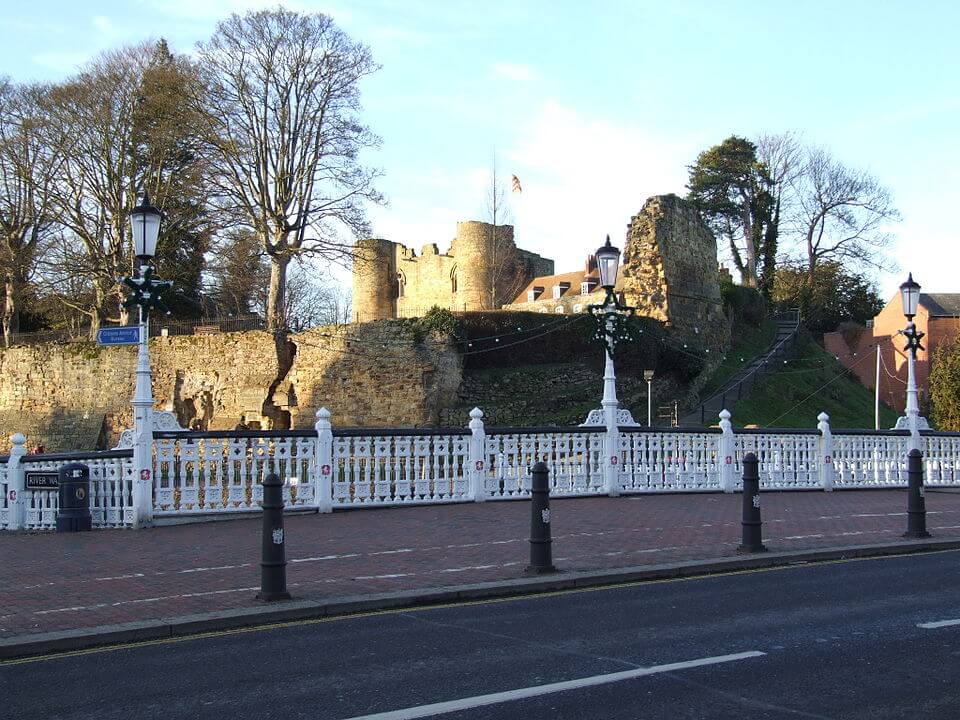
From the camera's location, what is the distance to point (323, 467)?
Answer: 14.3 meters

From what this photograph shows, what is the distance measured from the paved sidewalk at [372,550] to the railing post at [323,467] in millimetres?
467

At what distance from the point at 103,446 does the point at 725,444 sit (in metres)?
35.9

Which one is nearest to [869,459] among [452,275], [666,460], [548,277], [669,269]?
[666,460]

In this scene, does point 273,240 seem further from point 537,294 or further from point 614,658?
point 614,658

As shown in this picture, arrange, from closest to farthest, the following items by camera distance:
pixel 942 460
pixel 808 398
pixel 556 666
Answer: pixel 556 666
pixel 942 460
pixel 808 398

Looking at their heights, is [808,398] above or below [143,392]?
above

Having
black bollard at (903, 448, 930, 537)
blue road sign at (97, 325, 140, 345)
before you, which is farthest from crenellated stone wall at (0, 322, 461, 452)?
black bollard at (903, 448, 930, 537)

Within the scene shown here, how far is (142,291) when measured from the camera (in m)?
13.7

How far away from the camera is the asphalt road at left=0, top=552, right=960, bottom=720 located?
5312 millimetres

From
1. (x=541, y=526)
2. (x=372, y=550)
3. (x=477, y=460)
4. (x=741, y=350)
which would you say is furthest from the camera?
(x=741, y=350)

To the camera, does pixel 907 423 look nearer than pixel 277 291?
Yes

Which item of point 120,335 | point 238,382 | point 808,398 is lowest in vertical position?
point 808,398

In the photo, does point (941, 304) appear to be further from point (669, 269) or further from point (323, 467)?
point (323, 467)

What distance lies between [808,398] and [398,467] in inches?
1230
